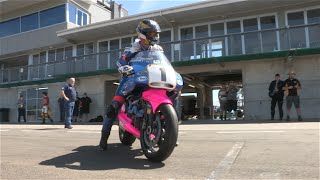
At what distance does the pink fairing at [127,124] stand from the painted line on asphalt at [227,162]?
3.96 ft

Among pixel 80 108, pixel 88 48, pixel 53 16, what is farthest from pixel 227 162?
pixel 53 16

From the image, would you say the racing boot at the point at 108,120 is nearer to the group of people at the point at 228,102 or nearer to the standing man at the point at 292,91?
the standing man at the point at 292,91

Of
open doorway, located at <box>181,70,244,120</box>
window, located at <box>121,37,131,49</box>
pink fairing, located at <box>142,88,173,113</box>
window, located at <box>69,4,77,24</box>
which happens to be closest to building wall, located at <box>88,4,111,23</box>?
window, located at <box>69,4,77,24</box>

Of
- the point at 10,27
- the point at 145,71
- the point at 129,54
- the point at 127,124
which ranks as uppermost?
the point at 10,27

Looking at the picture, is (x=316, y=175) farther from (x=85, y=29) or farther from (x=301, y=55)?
(x=85, y=29)

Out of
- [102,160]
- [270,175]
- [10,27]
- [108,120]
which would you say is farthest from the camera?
[10,27]

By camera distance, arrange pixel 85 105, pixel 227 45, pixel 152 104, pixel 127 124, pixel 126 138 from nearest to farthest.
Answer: pixel 152 104
pixel 127 124
pixel 126 138
pixel 227 45
pixel 85 105

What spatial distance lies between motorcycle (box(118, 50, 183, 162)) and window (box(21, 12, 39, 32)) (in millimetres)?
24136

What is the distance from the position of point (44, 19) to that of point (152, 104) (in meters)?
24.5

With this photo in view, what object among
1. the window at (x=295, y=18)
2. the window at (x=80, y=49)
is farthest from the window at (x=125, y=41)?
the window at (x=295, y=18)

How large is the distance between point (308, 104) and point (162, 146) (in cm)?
1355

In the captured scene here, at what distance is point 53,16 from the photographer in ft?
88.1

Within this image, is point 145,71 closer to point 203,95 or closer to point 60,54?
point 60,54

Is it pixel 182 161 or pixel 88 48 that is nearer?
pixel 182 161
